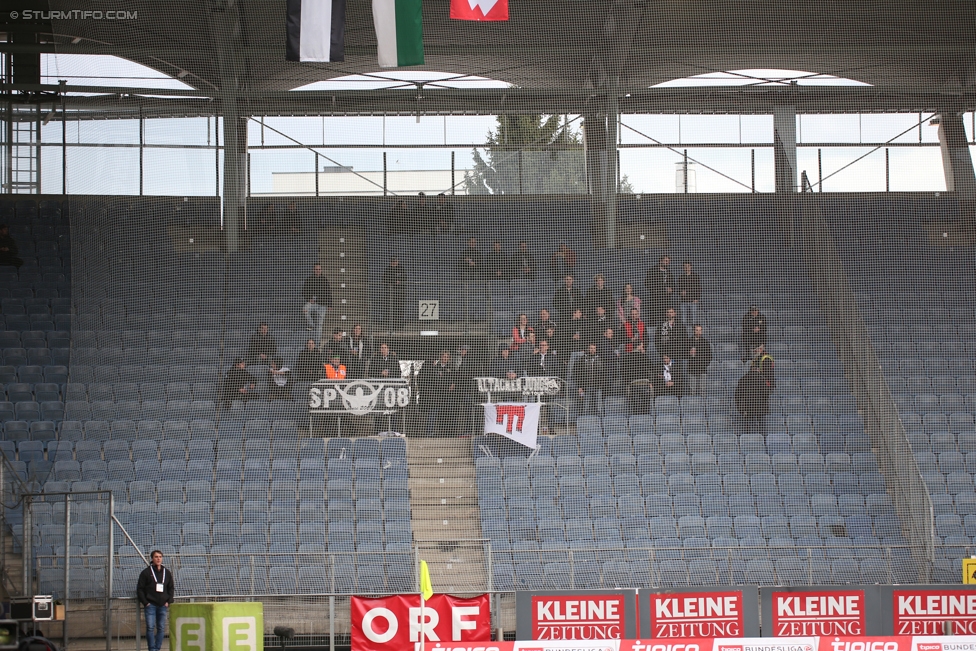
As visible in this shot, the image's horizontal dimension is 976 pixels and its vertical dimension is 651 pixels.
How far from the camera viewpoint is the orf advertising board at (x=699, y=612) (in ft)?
34.4

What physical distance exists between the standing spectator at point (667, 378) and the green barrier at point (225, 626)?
5.98 m

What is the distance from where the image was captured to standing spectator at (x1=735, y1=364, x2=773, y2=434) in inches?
551

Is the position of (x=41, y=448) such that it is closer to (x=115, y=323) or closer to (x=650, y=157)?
(x=115, y=323)

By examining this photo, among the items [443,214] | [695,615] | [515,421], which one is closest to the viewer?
[695,615]

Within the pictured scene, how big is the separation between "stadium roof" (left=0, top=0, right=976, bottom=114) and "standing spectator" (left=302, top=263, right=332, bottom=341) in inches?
94.3

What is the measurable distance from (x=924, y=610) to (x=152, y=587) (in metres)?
7.26

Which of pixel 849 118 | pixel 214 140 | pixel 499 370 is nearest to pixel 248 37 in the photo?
pixel 214 140

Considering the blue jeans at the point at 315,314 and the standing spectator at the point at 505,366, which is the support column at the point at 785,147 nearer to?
the standing spectator at the point at 505,366

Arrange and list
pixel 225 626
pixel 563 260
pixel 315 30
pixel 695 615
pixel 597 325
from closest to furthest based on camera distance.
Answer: pixel 225 626
pixel 695 615
pixel 315 30
pixel 597 325
pixel 563 260

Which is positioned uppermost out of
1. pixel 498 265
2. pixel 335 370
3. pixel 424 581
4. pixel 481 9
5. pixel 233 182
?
pixel 481 9

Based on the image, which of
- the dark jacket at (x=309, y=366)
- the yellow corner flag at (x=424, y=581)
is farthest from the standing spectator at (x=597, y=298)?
the yellow corner flag at (x=424, y=581)

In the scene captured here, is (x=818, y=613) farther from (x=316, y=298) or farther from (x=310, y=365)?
(x=316, y=298)

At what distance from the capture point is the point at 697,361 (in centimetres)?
1434

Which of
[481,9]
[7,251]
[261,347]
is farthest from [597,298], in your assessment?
[7,251]
